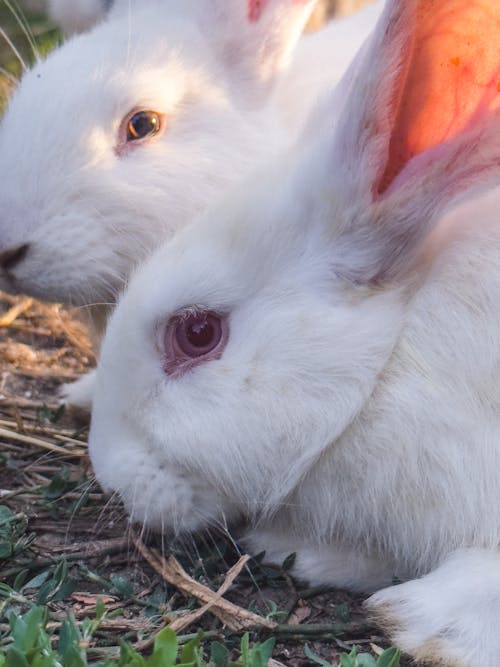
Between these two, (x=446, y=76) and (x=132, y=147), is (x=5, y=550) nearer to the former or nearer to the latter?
(x=132, y=147)

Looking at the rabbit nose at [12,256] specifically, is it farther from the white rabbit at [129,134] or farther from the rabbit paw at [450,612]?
the rabbit paw at [450,612]

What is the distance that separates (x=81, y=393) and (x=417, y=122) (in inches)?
75.6

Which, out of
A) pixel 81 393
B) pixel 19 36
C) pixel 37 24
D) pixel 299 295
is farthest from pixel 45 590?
pixel 19 36

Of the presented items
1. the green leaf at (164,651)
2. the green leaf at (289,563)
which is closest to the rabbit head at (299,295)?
the green leaf at (289,563)

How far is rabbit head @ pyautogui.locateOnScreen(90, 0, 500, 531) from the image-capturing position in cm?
274

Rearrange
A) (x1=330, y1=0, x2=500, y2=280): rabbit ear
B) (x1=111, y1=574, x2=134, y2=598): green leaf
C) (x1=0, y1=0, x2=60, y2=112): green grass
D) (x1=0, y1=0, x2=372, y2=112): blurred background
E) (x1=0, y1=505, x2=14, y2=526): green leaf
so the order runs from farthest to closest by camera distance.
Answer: (x1=0, y1=0, x2=60, y2=112): green grass, (x1=0, y1=0, x2=372, y2=112): blurred background, (x1=0, y1=505, x2=14, y2=526): green leaf, (x1=111, y1=574, x2=134, y2=598): green leaf, (x1=330, y1=0, x2=500, y2=280): rabbit ear

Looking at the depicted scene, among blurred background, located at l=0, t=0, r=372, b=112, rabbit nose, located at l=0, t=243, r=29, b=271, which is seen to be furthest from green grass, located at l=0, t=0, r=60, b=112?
rabbit nose, located at l=0, t=243, r=29, b=271

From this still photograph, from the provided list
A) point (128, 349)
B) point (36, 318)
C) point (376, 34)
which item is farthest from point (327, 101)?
point (36, 318)

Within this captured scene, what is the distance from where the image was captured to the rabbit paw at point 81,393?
4.16m

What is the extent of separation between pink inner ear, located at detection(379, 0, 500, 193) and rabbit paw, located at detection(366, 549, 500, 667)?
3.33ft

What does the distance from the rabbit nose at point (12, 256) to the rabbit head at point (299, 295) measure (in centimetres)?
52

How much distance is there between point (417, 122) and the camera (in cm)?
280

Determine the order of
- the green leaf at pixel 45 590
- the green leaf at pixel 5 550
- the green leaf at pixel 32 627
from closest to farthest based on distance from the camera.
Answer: the green leaf at pixel 32 627 → the green leaf at pixel 45 590 → the green leaf at pixel 5 550

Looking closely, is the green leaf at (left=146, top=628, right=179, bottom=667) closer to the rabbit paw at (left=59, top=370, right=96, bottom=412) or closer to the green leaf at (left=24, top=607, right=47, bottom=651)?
the green leaf at (left=24, top=607, right=47, bottom=651)
